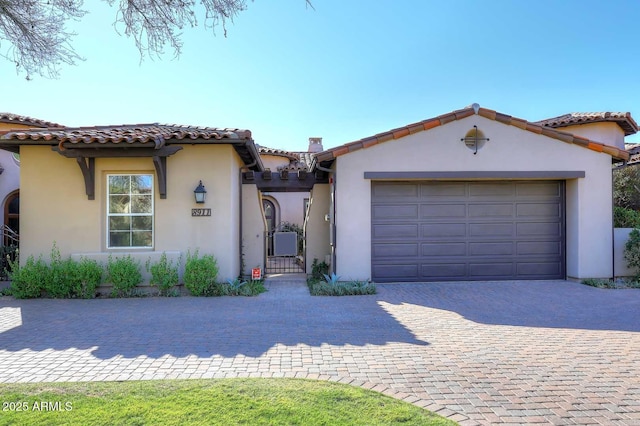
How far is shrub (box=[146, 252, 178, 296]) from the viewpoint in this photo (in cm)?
878

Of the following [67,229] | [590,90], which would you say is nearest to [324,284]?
[67,229]

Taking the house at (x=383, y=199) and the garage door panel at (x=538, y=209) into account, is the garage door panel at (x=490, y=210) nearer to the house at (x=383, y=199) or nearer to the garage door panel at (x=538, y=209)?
the house at (x=383, y=199)

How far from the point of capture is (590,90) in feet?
44.4

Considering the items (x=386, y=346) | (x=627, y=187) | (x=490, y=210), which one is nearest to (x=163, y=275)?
(x=386, y=346)

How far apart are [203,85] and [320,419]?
6778 mm

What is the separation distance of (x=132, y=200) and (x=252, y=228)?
3431 millimetres

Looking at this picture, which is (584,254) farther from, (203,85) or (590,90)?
(203,85)

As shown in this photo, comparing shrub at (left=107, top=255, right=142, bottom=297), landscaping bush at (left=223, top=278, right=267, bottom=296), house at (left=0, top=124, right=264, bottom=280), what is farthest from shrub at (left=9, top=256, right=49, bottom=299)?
landscaping bush at (left=223, top=278, right=267, bottom=296)

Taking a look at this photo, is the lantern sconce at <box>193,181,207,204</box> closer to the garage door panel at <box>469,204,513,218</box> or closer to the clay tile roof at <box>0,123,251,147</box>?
the clay tile roof at <box>0,123,251,147</box>

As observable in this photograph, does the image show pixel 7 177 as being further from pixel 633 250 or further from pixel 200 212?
pixel 633 250

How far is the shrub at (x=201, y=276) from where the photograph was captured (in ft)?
28.8

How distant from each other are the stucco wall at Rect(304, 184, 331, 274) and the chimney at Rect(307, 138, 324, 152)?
13241 mm

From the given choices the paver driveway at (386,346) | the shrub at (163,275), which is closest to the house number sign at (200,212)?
the shrub at (163,275)

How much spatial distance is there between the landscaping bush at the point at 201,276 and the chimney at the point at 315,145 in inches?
654
